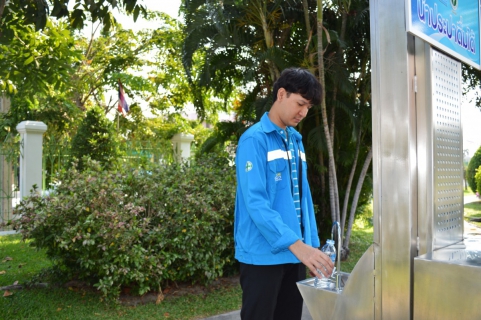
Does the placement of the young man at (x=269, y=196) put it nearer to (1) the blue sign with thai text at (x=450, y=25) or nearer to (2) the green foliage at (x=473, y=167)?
(1) the blue sign with thai text at (x=450, y=25)

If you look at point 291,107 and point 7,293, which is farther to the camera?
point 7,293

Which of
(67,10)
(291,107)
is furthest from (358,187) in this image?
(291,107)

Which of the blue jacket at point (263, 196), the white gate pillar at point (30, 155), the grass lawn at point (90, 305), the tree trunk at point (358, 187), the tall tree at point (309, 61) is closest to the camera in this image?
the blue jacket at point (263, 196)

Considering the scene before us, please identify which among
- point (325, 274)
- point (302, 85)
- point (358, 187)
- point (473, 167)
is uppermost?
point (302, 85)

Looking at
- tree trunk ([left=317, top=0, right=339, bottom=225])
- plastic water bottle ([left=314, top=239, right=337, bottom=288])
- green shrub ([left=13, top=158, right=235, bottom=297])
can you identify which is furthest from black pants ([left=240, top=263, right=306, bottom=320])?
tree trunk ([left=317, top=0, right=339, bottom=225])

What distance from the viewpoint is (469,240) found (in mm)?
2246

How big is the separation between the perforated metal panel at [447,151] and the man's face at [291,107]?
0.65 meters

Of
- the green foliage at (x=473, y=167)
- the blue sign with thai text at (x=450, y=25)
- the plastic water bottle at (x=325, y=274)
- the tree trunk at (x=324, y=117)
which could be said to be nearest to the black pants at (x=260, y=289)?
the plastic water bottle at (x=325, y=274)

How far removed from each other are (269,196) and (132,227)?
2.90 meters

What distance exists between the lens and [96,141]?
1023cm

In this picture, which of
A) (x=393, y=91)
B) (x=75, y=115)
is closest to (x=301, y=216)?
(x=393, y=91)

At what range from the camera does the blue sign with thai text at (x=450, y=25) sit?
1.81m

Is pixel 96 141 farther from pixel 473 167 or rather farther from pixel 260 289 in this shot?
pixel 473 167

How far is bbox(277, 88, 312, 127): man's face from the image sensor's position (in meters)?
2.46
